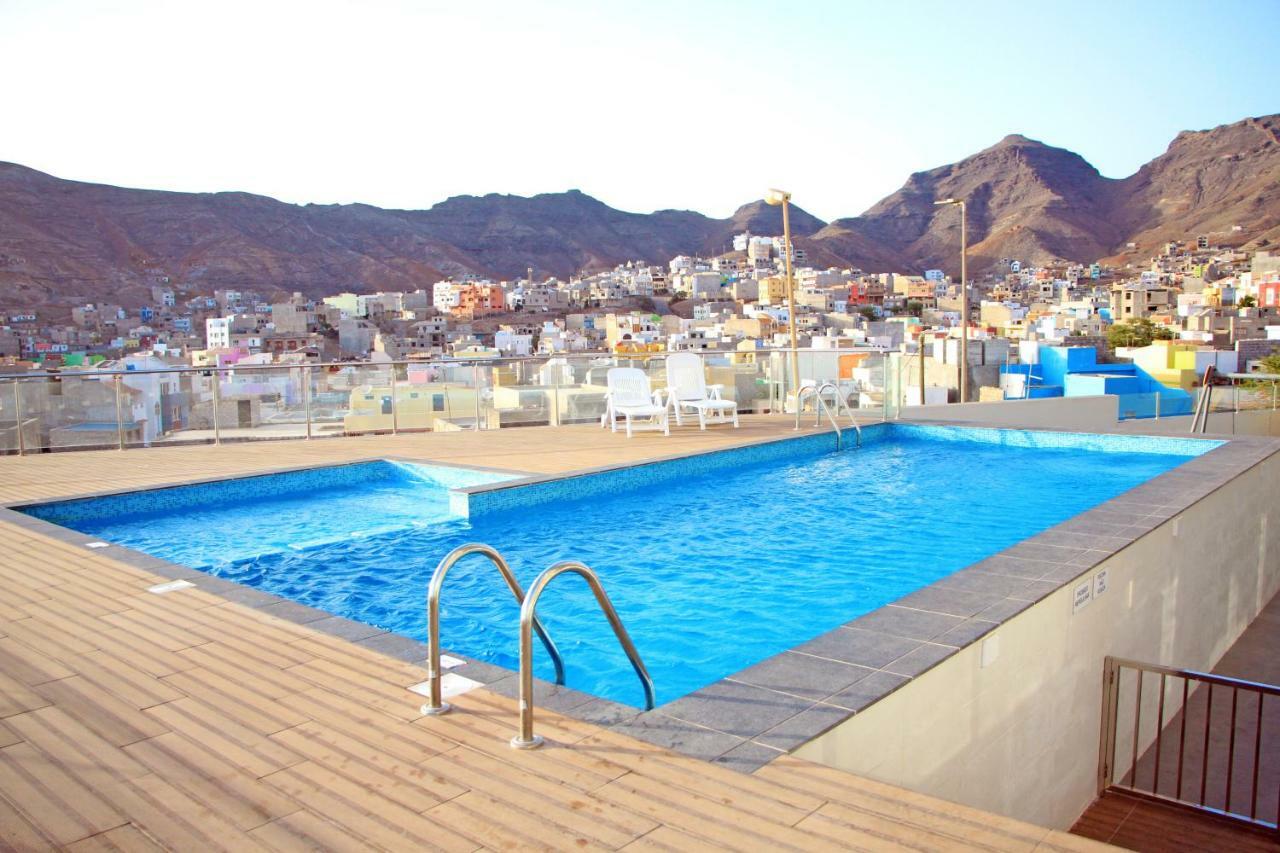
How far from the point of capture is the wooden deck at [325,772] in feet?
6.29

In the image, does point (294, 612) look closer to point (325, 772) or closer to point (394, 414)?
point (325, 772)

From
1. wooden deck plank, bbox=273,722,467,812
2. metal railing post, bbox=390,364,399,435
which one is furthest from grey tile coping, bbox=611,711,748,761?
metal railing post, bbox=390,364,399,435

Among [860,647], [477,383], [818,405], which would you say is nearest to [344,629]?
[860,647]

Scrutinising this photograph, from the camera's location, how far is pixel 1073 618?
4125mm

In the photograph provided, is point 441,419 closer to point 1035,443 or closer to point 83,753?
point 1035,443

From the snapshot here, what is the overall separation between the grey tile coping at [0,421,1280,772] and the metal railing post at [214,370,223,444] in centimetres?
430

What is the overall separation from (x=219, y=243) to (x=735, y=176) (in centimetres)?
5184

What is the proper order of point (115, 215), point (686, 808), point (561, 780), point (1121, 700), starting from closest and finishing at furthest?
point (686, 808), point (561, 780), point (1121, 700), point (115, 215)

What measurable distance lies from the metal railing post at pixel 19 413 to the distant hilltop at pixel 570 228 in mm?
68434

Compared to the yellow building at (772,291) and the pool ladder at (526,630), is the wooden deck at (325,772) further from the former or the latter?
the yellow building at (772,291)

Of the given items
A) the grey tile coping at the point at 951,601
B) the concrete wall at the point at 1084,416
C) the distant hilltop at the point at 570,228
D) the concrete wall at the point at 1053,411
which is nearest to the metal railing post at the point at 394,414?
the grey tile coping at the point at 951,601

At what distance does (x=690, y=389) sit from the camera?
1023 centimetres

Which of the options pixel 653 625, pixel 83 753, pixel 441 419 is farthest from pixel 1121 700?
pixel 441 419

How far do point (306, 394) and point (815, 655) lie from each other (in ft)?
25.7
